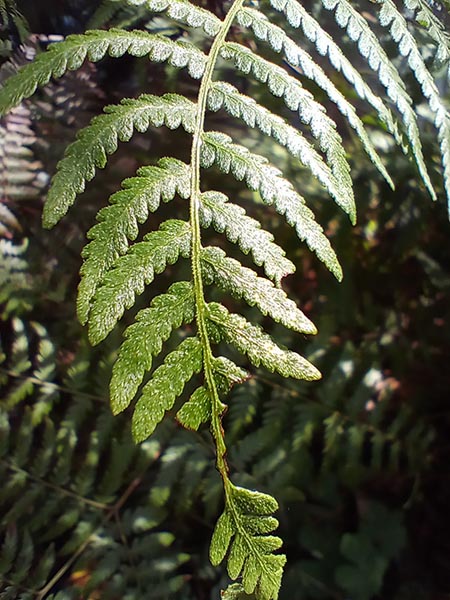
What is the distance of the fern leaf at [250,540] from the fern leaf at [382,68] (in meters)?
0.64

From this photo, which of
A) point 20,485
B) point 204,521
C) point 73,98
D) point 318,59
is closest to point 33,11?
point 73,98

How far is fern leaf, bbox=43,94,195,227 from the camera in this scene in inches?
36.8

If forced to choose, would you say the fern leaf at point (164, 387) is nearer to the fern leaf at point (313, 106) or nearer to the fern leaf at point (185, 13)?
the fern leaf at point (313, 106)

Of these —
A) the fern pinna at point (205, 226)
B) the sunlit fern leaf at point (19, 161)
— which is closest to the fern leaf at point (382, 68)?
the fern pinna at point (205, 226)

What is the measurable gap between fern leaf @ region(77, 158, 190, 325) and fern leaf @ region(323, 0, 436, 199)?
0.43 meters

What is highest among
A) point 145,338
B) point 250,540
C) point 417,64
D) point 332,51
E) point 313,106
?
point 417,64

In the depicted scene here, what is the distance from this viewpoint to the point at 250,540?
33.6 inches

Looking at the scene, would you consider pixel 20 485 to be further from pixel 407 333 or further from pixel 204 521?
pixel 407 333

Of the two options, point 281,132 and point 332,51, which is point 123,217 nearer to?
point 281,132

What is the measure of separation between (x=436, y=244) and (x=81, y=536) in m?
1.56

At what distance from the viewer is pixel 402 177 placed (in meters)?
2.07

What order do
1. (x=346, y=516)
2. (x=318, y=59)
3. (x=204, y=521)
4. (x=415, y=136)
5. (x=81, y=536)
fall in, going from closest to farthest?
1. (x=415, y=136)
2. (x=81, y=536)
3. (x=204, y=521)
4. (x=318, y=59)
5. (x=346, y=516)

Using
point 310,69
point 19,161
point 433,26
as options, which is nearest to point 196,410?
point 310,69

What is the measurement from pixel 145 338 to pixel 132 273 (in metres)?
0.10
